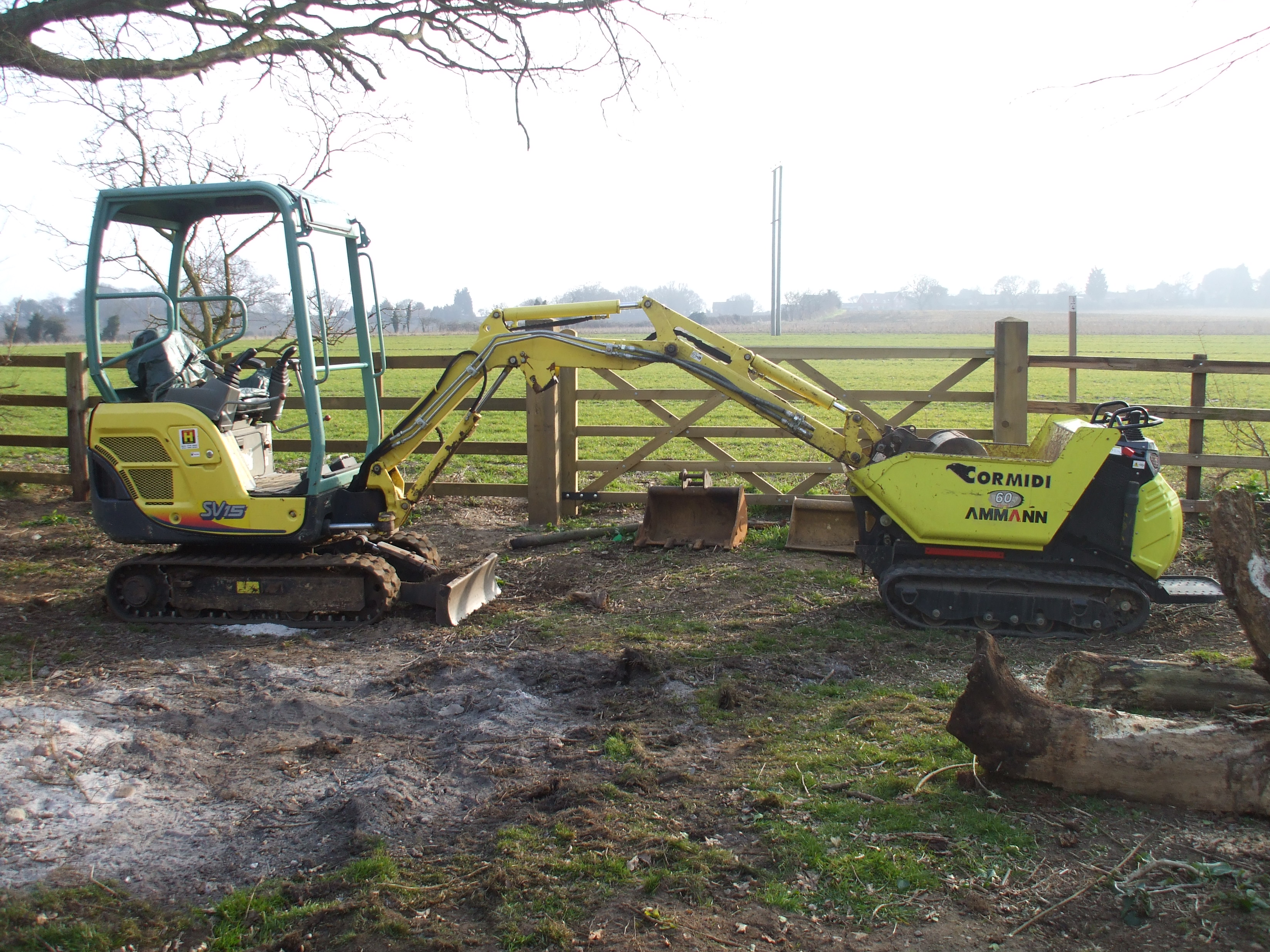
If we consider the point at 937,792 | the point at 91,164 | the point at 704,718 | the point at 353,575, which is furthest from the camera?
the point at 91,164

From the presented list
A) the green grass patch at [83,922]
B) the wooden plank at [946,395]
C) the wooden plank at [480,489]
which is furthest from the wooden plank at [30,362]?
the wooden plank at [946,395]

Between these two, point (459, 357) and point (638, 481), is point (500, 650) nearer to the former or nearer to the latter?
point (459, 357)

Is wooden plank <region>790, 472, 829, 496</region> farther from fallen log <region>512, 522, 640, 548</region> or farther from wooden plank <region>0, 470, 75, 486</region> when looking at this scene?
wooden plank <region>0, 470, 75, 486</region>

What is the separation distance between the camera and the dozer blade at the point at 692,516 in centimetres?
847

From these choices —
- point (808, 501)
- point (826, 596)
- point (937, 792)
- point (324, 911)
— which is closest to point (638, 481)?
point (808, 501)

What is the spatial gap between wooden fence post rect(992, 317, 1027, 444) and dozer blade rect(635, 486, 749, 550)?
8.49ft

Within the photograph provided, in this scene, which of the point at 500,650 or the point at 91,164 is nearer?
the point at 500,650

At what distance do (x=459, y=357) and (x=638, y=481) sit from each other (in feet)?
15.2

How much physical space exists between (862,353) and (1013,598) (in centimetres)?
396

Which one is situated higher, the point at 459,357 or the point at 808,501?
the point at 459,357

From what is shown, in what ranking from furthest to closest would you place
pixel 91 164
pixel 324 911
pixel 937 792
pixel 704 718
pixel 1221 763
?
pixel 91 164 → pixel 704 718 → pixel 937 792 → pixel 1221 763 → pixel 324 911

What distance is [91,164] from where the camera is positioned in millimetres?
10641

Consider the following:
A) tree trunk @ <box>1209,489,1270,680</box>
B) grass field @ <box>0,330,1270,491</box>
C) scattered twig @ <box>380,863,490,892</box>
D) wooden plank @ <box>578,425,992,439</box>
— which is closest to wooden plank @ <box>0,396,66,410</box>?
grass field @ <box>0,330,1270,491</box>

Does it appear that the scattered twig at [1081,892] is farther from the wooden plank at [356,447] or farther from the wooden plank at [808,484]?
the wooden plank at [356,447]
